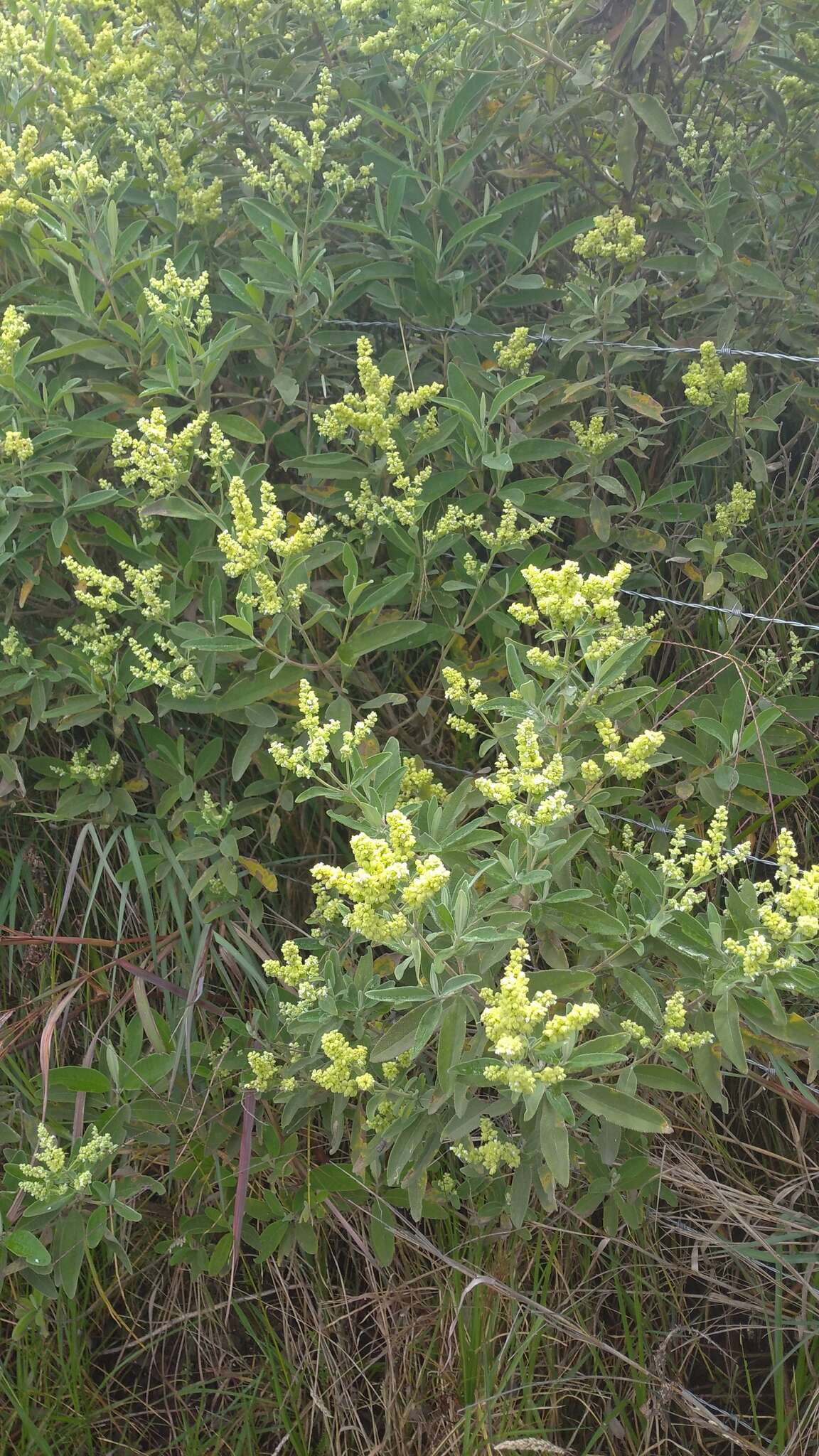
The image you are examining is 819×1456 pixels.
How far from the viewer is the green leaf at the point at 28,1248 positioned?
1902 mm

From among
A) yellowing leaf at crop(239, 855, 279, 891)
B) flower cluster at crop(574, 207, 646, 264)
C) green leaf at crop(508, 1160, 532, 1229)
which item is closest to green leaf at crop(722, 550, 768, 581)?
flower cluster at crop(574, 207, 646, 264)

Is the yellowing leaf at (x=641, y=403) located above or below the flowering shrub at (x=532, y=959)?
above

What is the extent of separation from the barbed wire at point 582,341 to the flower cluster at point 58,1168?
156 cm

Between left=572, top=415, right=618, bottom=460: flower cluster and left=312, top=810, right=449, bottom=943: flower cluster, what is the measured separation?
40.5 inches

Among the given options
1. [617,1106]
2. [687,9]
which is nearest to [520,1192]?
[617,1106]

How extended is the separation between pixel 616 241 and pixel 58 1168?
1969 millimetres

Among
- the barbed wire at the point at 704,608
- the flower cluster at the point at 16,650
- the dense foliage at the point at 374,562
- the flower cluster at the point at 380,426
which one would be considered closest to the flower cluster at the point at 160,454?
the dense foliage at the point at 374,562

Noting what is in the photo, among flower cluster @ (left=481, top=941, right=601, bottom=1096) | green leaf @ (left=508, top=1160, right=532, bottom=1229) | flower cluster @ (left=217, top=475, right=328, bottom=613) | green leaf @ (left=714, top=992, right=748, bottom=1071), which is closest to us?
flower cluster @ (left=481, top=941, right=601, bottom=1096)

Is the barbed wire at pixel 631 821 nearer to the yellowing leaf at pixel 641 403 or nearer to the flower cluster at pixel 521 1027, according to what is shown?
the flower cluster at pixel 521 1027

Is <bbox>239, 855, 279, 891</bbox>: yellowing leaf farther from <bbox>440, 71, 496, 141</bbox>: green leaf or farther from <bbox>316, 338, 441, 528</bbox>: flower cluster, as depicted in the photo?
<bbox>440, 71, 496, 141</bbox>: green leaf

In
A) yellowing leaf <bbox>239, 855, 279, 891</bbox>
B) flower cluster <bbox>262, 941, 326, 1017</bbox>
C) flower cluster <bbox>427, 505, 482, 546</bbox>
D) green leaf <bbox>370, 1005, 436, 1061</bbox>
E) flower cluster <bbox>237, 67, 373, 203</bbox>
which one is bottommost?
yellowing leaf <bbox>239, 855, 279, 891</bbox>

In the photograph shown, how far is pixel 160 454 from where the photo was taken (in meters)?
2.02

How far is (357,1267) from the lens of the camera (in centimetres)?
226

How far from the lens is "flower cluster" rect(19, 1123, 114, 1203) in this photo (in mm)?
1930
